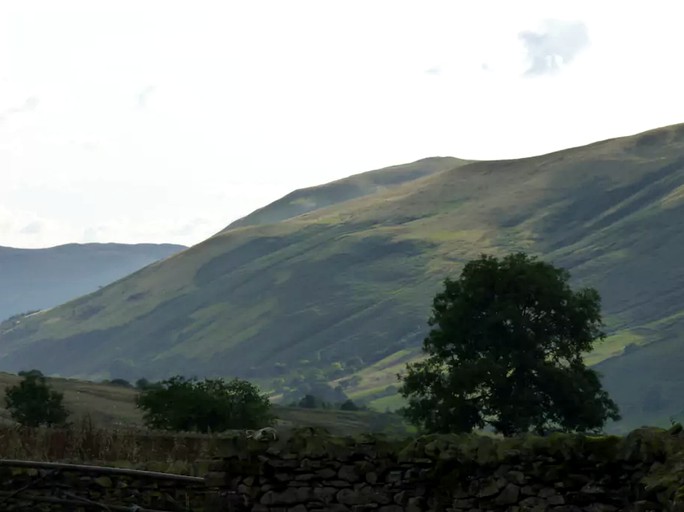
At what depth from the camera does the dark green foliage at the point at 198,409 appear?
66.1 m

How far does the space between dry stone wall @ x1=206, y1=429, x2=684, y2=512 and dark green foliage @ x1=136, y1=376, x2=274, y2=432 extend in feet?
160

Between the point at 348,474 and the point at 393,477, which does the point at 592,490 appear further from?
the point at 348,474

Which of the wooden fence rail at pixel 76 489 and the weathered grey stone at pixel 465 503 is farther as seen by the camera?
the wooden fence rail at pixel 76 489

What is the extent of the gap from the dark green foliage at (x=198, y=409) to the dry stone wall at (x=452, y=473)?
160ft

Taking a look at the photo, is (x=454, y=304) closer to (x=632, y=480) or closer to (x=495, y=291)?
(x=495, y=291)

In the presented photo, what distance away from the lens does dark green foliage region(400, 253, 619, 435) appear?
204 ft

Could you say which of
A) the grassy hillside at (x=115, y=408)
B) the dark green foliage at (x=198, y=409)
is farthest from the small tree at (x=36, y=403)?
the grassy hillside at (x=115, y=408)

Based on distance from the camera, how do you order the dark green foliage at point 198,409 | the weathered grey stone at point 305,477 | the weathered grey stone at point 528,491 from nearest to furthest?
the weathered grey stone at point 528,491
the weathered grey stone at point 305,477
the dark green foliage at point 198,409

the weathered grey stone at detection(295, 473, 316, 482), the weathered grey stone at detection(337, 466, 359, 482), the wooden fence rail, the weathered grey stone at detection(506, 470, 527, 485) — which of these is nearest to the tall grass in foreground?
the wooden fence rail

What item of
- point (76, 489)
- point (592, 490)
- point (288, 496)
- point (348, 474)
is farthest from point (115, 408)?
point (592, 490)

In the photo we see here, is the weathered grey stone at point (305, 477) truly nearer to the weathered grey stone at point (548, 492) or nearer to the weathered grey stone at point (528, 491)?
the weathered grey stone at point (528, 491)

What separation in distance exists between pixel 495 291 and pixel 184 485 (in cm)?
4853

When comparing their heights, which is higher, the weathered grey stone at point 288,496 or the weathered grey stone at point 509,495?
the weathered grey stone at point 288,496

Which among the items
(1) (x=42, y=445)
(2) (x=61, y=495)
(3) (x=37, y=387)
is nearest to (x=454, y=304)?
(3) (x=37, y=387)
